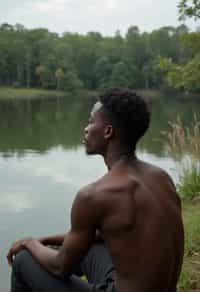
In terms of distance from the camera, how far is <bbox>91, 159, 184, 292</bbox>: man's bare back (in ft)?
5.75

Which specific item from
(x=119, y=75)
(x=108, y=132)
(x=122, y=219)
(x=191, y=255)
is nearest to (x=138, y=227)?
(x=122, y=219)

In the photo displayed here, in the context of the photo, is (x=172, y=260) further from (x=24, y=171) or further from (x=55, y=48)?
(x=55, y=48)

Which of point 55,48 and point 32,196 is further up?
point 55,48

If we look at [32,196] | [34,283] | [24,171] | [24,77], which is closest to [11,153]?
[24,171]

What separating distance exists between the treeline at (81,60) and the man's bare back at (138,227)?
5937cm

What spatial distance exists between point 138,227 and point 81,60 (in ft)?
237

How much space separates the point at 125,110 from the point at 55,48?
7166cm

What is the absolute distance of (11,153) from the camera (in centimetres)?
1339

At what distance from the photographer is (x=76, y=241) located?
1.88 m

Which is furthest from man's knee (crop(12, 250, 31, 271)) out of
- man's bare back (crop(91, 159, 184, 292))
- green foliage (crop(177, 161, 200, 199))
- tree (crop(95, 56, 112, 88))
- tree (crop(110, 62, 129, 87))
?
tree (crop(95, 56, 112, 88))

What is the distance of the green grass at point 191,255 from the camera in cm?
315

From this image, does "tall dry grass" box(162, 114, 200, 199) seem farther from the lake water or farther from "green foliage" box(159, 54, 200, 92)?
"green foliage" box(159, 54, 200, 92)

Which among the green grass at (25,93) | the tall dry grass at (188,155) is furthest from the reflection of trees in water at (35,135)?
the green grass at (25,93)

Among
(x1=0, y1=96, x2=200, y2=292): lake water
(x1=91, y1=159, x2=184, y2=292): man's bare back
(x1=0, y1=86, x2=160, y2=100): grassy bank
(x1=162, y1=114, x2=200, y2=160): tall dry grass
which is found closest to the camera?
(x1=91, y1=159, x2=184, y2=292): man's bare back
